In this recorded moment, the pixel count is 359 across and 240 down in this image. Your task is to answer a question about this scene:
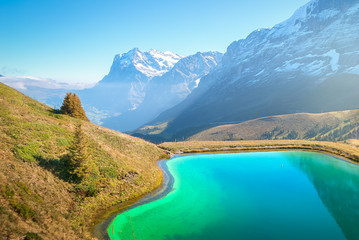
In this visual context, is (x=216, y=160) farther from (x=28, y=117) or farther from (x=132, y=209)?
(x=28, y=117)

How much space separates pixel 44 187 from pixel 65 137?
44.1ft

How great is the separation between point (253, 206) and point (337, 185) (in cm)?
1865

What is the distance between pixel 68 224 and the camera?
21.8m

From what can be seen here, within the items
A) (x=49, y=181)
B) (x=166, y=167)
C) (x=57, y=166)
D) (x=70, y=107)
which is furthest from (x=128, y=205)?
(x=70, y=107)

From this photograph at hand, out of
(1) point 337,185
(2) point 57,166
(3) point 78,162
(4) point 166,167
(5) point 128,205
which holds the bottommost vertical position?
(5) point 128,205

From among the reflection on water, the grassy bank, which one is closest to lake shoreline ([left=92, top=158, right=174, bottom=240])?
the grassy bank

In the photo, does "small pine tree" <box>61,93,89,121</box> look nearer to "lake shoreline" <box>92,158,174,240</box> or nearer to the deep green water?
the deep green water

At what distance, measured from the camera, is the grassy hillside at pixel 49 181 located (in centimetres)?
1878

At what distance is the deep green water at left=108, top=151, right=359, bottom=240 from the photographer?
942 inches

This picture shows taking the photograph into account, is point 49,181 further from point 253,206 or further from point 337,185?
point 337,185

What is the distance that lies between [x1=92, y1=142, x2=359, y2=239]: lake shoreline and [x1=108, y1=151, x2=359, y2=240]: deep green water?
3.48ft

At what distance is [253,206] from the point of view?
2927 centimetres

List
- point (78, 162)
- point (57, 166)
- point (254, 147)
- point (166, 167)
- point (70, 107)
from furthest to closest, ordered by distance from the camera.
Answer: point (254, 147) → point (70, 107) → point (166, 167) → point (78, 162) → point (57, 166)

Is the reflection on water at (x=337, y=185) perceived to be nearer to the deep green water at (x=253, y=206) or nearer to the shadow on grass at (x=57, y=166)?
the deep green water at (x=253, y=206)
